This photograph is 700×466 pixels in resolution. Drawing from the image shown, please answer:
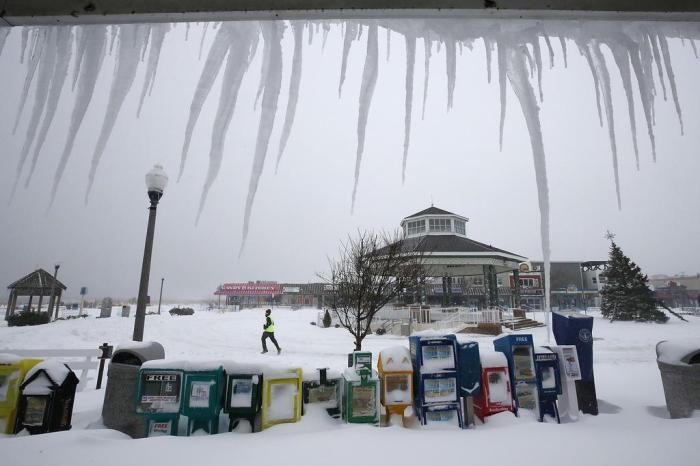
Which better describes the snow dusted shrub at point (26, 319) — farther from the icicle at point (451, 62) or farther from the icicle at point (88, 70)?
the icicle at point (451, 62)

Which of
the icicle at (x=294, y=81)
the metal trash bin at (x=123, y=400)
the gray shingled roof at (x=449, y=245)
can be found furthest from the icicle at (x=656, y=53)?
the gray shingled roof at (x=449, y=245)

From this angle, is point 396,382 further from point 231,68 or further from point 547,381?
point 231,68

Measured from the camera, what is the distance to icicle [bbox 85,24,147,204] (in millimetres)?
2711

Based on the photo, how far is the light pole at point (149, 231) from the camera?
6.97 metres

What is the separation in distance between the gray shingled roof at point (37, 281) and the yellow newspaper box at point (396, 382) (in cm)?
3142

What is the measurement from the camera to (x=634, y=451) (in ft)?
11.7

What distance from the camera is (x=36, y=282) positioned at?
87.6 feet

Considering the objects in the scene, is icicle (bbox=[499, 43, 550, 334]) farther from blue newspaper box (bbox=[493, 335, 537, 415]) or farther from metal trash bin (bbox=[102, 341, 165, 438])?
metal trash bin (bbox=[102, 341, 165, 438])

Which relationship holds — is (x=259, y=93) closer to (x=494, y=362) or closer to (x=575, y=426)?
(x=494, y=362)

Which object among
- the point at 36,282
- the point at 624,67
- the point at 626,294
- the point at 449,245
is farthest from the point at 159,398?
the point at 626,294

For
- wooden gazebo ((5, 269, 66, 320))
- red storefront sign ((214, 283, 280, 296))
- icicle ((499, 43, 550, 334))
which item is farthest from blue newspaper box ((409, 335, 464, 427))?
red storefront sign ((214, 283, 280, 296))

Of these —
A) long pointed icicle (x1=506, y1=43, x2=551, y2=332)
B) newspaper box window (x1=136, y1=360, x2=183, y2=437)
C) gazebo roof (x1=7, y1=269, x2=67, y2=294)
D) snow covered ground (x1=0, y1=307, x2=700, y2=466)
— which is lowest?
snow covered ground (x1=0, y1=307, x2=700, y2=466)

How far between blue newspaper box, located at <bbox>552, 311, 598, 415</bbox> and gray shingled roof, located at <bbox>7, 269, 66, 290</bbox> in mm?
33312

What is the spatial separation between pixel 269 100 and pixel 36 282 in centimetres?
3466
